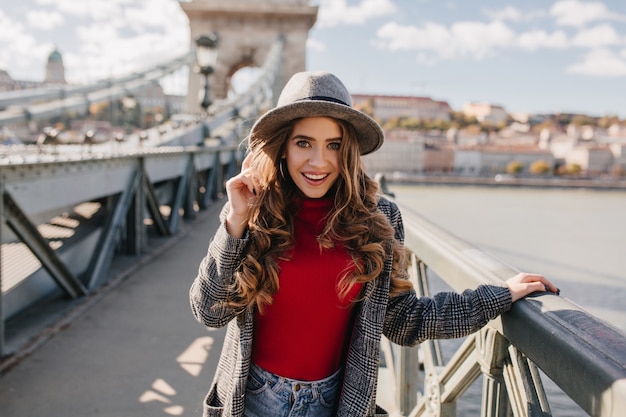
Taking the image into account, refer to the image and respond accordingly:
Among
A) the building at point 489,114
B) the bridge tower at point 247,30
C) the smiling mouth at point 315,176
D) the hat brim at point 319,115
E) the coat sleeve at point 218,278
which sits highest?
the building at point 489,114

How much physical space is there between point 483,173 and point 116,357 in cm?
7044

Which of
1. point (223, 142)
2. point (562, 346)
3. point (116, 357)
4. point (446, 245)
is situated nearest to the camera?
point (562, 346)

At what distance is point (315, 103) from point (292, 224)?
24cm

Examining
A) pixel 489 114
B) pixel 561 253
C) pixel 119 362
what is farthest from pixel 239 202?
pixel 489 114

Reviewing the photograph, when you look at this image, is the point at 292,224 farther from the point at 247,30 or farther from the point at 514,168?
the point at 514,168

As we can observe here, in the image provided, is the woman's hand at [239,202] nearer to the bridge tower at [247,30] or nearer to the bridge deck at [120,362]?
the bridge deck at [120,362]

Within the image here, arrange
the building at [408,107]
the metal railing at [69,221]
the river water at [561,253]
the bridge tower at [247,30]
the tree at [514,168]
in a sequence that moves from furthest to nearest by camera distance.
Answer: the building at [408,107] → the tree at [514,168] → the bridge tower at [247,30] → the river water at [561,253] → the metal railing at [69,221]

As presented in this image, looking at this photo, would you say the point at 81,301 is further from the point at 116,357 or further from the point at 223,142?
the point at 223,142

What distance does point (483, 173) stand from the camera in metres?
69.7

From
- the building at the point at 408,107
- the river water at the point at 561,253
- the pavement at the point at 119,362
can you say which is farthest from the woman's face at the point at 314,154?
the building at the point at 408,107

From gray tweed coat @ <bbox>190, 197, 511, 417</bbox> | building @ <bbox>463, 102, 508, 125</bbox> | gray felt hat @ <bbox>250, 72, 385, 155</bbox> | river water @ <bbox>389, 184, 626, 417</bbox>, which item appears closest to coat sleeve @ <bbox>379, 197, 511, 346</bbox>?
→ gray tweed coat @ <bbox>190, 197, 511, 417</bbox>

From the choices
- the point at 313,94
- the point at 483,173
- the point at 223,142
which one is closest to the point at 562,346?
the point at 313,94

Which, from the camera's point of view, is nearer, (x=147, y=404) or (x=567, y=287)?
(x=147, y=404)

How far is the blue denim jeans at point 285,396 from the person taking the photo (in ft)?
3.64
